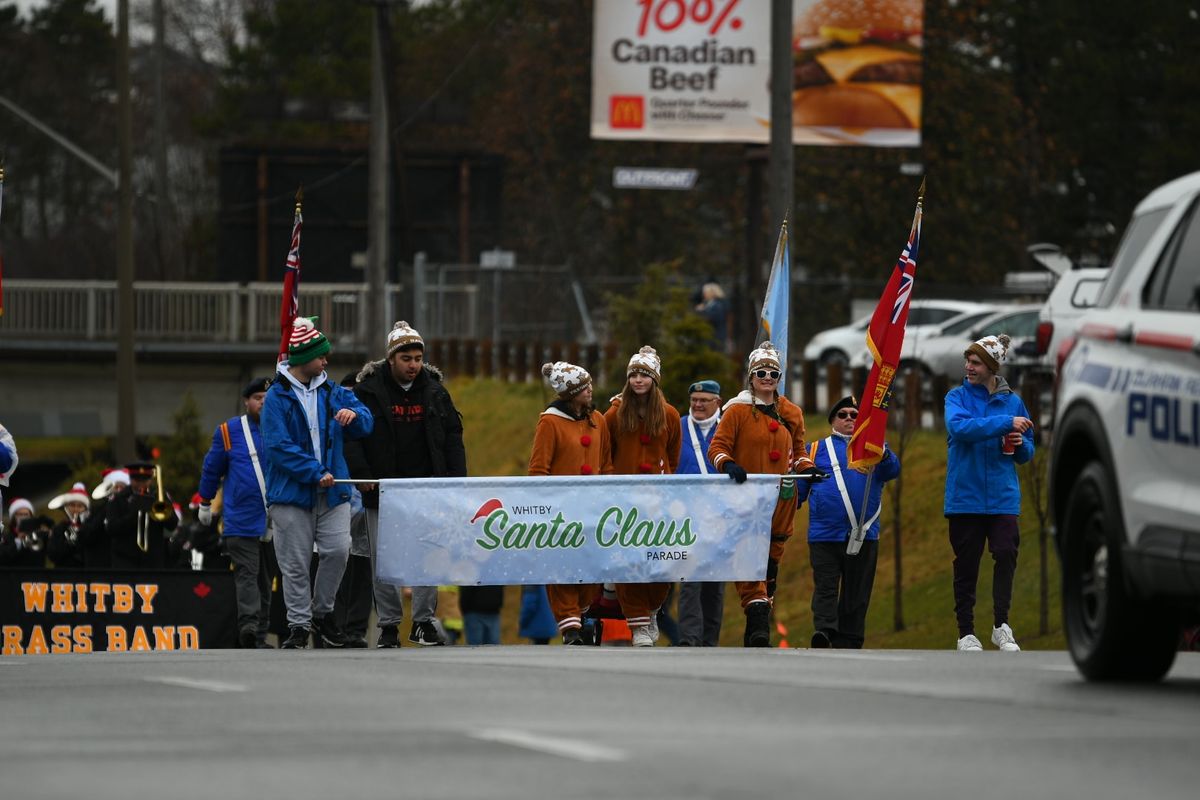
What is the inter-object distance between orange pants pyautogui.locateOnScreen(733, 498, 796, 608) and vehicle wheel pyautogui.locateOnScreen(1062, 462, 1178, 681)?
5.71 m

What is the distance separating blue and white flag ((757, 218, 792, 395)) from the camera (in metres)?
20.0

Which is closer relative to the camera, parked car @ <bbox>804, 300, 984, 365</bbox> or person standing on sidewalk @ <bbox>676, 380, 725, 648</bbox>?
person standing on sidewalk @ <bbox>676, 380, 725, 648</bbox>

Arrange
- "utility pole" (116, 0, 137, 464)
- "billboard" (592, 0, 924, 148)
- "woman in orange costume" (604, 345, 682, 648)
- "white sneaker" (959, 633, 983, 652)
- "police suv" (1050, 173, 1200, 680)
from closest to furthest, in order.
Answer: "police suv" (1050, 173, 1200, 680), "white sneaker" (959, 633, 983, 652), "woman in orange costume" (604, 345, 682, 648), "utility pole" (116, 0, 137, 464), "billboard" (592, 0, 924, 148)

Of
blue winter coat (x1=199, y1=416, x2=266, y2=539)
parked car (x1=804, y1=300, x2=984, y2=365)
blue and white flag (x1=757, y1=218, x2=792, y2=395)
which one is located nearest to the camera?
blue winter coat (x1=199, y1=416, x2=266, y2=539)

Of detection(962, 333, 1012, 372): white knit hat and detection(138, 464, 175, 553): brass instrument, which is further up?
detection(962, 333, 1012, 372): white knit hat

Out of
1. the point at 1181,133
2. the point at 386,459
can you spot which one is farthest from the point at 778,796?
the point at 1181,133

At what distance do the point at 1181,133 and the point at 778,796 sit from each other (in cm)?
5067

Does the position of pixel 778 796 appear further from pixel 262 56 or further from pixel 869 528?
pixel 262 56

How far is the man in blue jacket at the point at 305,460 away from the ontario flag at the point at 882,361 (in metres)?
3.01

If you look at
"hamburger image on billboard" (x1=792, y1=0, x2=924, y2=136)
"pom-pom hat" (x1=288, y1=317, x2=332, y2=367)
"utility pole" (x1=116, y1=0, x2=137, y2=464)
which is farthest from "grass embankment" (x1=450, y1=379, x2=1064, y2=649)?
"hamburger image on billboard" (x1=792, y1=0, x2=924, y2=136)

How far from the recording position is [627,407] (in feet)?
55.3

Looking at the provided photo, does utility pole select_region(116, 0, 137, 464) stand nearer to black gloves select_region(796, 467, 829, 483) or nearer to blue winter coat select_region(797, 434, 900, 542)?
blue winter coat select_region(797, 434, 900, 542)

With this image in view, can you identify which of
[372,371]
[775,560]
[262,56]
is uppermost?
[262,56]

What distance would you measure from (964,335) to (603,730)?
1189 inches
